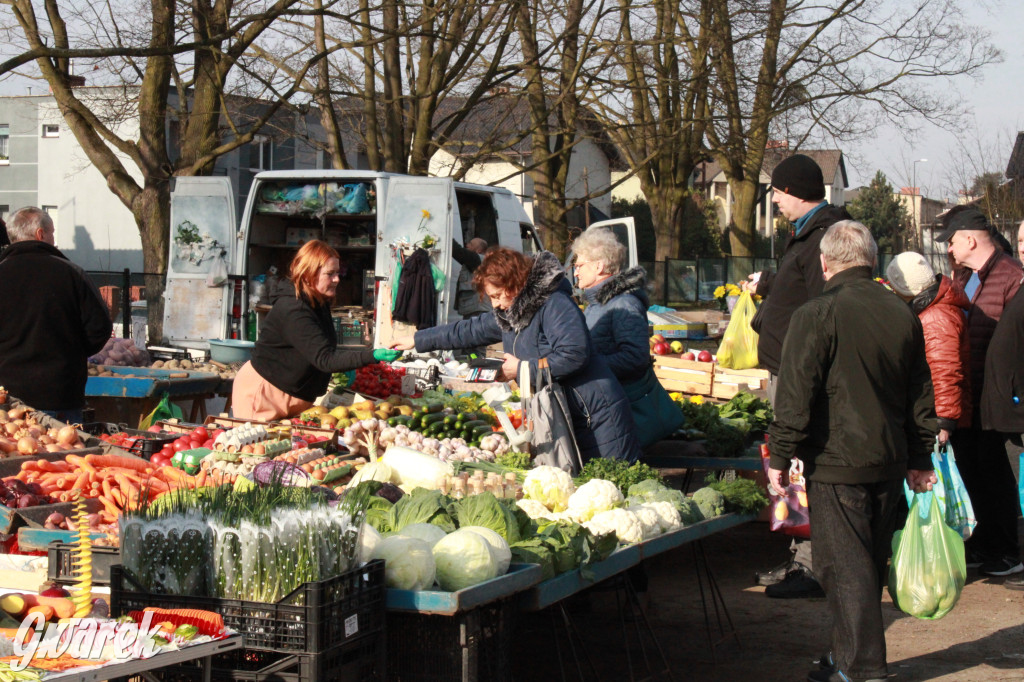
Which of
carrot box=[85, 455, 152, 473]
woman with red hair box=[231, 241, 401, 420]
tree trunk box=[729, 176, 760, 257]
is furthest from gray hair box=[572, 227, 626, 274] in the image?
tree trunk box=[729, 176, 760, 257]

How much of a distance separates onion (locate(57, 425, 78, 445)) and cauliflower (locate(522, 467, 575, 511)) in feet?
7.91

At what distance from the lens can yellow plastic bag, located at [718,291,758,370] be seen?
931 cm

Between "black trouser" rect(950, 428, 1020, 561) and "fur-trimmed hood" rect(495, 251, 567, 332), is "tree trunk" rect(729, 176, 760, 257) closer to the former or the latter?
"black trouser" rect(950, 428, 1020, 561)

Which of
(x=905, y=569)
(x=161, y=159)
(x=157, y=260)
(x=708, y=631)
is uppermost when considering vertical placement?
(x=161, y=159)

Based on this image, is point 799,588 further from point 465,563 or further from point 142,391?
point 142,391

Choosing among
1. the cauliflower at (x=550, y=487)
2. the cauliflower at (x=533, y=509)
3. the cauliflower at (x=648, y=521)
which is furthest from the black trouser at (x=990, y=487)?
the cauliflower at (x=533, y=509)

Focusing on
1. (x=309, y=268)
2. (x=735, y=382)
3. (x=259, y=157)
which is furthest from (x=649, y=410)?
(x=259, y=157)

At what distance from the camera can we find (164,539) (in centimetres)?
316

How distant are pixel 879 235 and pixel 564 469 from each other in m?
59.3

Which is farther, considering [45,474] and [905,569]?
[45,474]

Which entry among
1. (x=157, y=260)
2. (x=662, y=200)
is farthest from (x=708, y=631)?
(x=662, y=200)

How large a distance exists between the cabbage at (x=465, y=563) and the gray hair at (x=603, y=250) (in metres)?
2.55

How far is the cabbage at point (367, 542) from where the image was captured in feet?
11.0

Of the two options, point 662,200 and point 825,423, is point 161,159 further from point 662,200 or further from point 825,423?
point 662,200
